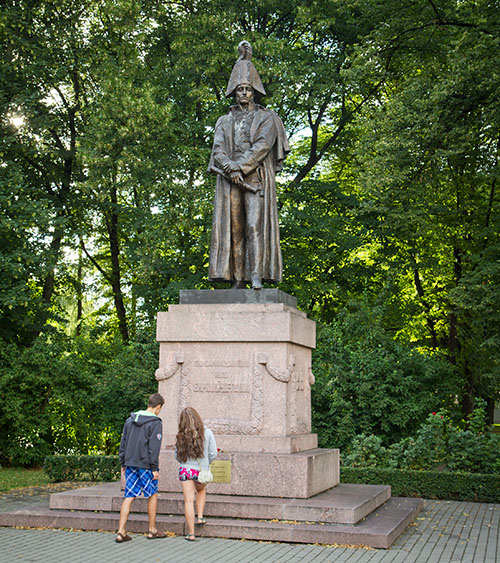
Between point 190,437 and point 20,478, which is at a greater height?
point 190,437

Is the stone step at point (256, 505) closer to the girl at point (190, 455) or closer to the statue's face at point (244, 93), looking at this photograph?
the girl at point (190, 455)

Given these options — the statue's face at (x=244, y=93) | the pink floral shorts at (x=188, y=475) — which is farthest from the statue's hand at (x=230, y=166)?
the pink floral shorts at (x=188, y=475)

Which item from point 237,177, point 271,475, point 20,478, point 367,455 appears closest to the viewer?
point 271,475

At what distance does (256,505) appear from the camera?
8773 millimetres

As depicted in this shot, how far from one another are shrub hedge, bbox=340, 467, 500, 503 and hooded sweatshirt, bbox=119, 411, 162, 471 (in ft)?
19.8

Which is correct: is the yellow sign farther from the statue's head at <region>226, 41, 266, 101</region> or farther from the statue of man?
the statue's head at <region>226, 41, 266, 101</region>

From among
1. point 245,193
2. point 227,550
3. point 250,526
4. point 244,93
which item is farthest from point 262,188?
point 227,550

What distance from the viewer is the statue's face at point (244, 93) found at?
1073cm

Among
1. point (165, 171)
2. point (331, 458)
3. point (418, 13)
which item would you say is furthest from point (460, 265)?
point (331, 458)

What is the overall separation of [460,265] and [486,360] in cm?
351

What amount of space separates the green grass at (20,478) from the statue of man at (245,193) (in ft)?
22.9

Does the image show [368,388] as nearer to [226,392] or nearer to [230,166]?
[226,392]

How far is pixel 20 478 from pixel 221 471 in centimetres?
869

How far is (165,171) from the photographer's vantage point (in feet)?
71.6
